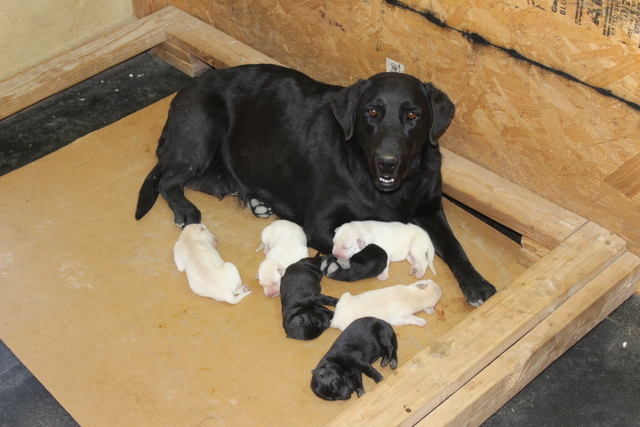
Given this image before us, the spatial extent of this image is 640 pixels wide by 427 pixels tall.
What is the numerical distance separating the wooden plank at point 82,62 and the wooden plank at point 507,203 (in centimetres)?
198

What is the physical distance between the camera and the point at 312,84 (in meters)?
3.46

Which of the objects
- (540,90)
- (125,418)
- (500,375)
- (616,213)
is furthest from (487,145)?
(125,418)

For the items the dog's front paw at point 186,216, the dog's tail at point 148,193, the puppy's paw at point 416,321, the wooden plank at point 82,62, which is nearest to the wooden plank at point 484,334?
the puppy's paw at point 416,321

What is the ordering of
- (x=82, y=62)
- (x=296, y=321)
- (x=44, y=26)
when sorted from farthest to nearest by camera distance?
(x=44, y=26) < (x=82, y=62) < (x=296, y=321)

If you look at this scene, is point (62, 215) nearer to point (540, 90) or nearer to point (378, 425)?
point (378, 425)

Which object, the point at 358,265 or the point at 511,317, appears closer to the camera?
the point at 511,317

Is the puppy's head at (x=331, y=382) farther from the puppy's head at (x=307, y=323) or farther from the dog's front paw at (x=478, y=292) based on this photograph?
the dog's front paw at (x=478, y=292)

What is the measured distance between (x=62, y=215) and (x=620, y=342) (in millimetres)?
2500

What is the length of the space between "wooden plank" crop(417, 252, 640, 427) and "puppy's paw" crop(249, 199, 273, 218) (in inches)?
52.2

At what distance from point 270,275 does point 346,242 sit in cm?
33

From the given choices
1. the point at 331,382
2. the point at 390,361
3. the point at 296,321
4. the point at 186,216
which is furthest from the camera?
the point at 186,216

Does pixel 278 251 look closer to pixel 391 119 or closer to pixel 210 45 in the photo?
pixel 391 119

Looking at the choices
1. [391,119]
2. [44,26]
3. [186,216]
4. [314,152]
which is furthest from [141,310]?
[44,26]

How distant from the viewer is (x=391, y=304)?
2842 mm
